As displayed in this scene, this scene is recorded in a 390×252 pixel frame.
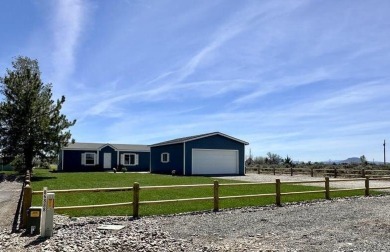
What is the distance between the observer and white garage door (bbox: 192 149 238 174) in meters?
34.4

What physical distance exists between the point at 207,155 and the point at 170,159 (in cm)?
408

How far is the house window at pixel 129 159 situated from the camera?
4584 centimetres

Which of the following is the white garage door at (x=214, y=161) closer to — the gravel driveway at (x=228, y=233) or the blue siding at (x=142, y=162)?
the blue siding at (x=142, y=162)

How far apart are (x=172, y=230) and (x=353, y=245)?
4.06 meters

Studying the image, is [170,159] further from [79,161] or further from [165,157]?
[79,161]

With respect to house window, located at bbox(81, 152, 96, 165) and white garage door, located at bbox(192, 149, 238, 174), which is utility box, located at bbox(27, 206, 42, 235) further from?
house window, located at bbox(81, 152, 96, 165)

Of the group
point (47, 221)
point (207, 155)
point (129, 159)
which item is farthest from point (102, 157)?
point (47, 221)

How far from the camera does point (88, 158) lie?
44344mm

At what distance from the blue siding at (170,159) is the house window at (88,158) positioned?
7.28 m

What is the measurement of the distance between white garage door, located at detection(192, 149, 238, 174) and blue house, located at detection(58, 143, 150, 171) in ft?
43.1

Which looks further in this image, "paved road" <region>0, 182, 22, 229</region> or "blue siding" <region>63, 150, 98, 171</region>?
"blue siding" <region>63, 150, 98, 171</region>

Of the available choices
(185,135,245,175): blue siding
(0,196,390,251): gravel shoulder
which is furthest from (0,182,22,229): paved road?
(185,135,245,175): blue siding

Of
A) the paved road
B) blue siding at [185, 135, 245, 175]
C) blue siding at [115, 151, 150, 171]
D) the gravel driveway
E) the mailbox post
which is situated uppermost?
blue siding at [185, 135, 245, 175]

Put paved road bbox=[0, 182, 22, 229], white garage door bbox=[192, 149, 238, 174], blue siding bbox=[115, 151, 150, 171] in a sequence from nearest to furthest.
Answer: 1. paved road bbox=[0, 182, 22, 229]
2. white garage door bbox=[192, 149, 238, 174]
3. blue siding bbox=[115, 151, 150, 171]
